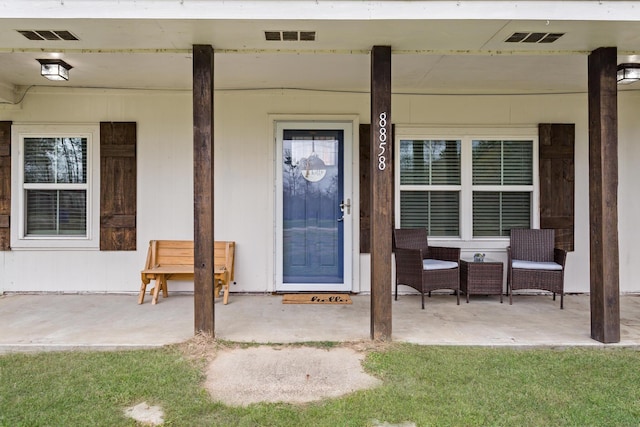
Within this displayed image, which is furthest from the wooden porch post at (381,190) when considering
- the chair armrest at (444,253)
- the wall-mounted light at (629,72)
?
the wall-mounted light at (629,72)

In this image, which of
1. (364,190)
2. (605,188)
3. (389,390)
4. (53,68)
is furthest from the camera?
(364,190)

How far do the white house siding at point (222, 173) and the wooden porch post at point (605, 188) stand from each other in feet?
5.81

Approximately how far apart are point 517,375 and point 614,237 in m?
1.37

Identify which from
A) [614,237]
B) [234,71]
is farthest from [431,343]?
[234,71]

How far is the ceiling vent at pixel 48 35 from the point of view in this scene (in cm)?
288

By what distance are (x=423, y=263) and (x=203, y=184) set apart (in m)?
2.34

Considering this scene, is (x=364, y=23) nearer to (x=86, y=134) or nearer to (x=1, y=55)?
(x=1, y=55)

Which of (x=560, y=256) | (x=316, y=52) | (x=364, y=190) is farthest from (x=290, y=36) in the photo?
(x=560, y=256)

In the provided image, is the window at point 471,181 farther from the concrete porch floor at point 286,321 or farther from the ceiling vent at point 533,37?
the ceiling vent at point 533,37

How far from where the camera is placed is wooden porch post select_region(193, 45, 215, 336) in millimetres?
3100

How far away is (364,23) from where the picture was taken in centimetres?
275

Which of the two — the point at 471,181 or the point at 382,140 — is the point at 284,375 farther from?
the point at 471,181

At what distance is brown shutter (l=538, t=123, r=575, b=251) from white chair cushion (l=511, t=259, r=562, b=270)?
0.67 m

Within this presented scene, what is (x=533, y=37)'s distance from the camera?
2980mm
